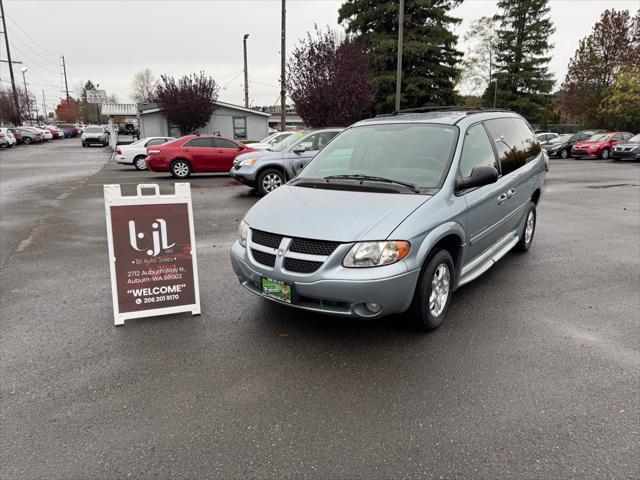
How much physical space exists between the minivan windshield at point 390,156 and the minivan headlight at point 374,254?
789mm

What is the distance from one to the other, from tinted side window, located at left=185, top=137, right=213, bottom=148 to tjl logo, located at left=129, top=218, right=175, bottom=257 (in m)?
12.6

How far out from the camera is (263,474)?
2.43 metres

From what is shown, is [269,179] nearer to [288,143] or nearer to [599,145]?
[288,143]

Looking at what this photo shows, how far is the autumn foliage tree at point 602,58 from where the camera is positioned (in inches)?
1615

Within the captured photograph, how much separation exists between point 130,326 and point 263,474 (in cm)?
231

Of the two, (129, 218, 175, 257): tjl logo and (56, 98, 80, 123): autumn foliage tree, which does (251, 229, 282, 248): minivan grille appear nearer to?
(129, 218, 175, 257): tjl logo

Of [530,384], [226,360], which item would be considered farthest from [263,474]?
[530,384]

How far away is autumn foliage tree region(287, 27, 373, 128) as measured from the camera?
21.2 m

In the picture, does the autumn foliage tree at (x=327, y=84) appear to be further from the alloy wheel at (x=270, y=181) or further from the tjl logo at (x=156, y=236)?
the tjl logo at (x=156, y=236)

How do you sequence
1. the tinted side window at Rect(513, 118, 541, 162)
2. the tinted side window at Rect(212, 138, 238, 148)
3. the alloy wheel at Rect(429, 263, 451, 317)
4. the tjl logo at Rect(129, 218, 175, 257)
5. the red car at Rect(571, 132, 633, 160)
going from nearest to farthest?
1. the alloy wheel at Rect(429, 263, 451, 317)
2. the tjl logo at Rect(129, 218, 175, 257)
3. the tinted side window at Rect(513, 118, 541, 162)
4. the tinted side window at Rect(212, 138, 238, 148)
5. the red car at Rect(571, 132, 633, 160)

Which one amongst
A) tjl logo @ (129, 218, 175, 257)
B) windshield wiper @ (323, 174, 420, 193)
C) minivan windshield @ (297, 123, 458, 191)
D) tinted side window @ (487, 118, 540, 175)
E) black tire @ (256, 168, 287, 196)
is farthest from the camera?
black tire @ (256, 168, 287, 196)

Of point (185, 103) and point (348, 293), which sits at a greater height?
point (185, 103)

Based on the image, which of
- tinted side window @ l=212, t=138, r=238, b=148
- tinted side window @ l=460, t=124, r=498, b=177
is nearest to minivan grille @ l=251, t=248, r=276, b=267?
tinted side window @ l=460, t=124, r=498, b=177

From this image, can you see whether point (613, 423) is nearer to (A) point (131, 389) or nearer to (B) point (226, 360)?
(B) point (226, 360)
